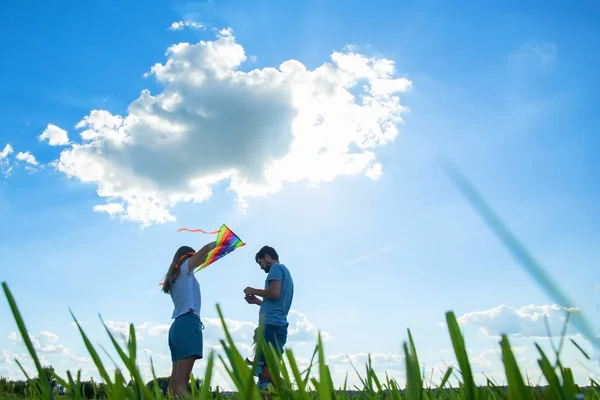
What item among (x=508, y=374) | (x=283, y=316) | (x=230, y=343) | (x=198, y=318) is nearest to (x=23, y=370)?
(x=230, y=343)

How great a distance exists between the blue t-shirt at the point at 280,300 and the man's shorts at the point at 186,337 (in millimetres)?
1002

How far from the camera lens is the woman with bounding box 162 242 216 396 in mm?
6867

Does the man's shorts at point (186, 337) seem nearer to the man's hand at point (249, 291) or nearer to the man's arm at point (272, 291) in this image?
the man's hand at point (249, 291)

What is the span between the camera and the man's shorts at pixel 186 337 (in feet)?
22.4

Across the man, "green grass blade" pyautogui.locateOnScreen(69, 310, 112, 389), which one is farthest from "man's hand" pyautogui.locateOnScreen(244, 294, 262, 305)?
"green grass blade" pyautogui.locateOnScreen(69, 310, 112, 389)

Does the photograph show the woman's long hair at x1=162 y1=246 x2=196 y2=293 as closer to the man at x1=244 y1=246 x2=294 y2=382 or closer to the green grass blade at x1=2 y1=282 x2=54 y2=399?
the man at x1=244 y1=246 x2=294 y2=382

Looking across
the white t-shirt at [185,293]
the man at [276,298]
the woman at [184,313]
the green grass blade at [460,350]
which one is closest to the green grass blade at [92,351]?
the green grass blade at [460,350]

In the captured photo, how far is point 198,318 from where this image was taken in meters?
7.29

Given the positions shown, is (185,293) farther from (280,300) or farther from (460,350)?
(460,350)

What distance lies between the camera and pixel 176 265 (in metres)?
7.59

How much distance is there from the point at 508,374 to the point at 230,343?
36 cm

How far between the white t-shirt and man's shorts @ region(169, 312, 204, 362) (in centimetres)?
9

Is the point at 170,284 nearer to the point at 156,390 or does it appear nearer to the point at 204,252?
the point at 204,252

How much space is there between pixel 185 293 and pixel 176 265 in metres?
0.53
